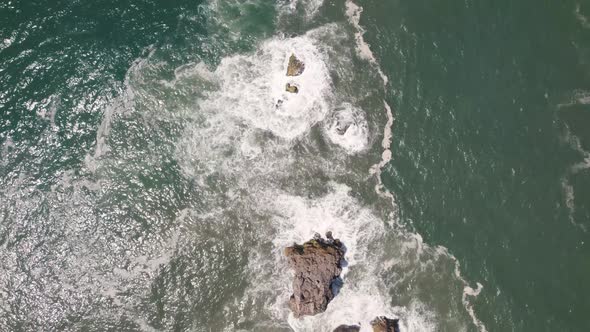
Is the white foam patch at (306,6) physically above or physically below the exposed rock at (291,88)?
above

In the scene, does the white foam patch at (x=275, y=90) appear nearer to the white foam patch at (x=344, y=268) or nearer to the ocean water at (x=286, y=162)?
the ocean water at (x=286, y=162)

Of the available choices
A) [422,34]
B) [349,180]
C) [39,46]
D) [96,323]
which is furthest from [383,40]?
[96,323]

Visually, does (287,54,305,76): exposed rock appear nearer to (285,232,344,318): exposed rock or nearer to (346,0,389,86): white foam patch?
(346,0,389,86): white foam patch

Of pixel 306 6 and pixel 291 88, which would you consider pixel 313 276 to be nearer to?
pixel 291 88

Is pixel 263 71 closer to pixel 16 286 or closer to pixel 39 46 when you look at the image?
pixel 39 46

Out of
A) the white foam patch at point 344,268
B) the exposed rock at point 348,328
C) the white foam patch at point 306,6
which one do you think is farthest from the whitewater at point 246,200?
the white foam patch at point 306,6

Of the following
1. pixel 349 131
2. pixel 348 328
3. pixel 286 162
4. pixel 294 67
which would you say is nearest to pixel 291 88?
pixel 294 67
